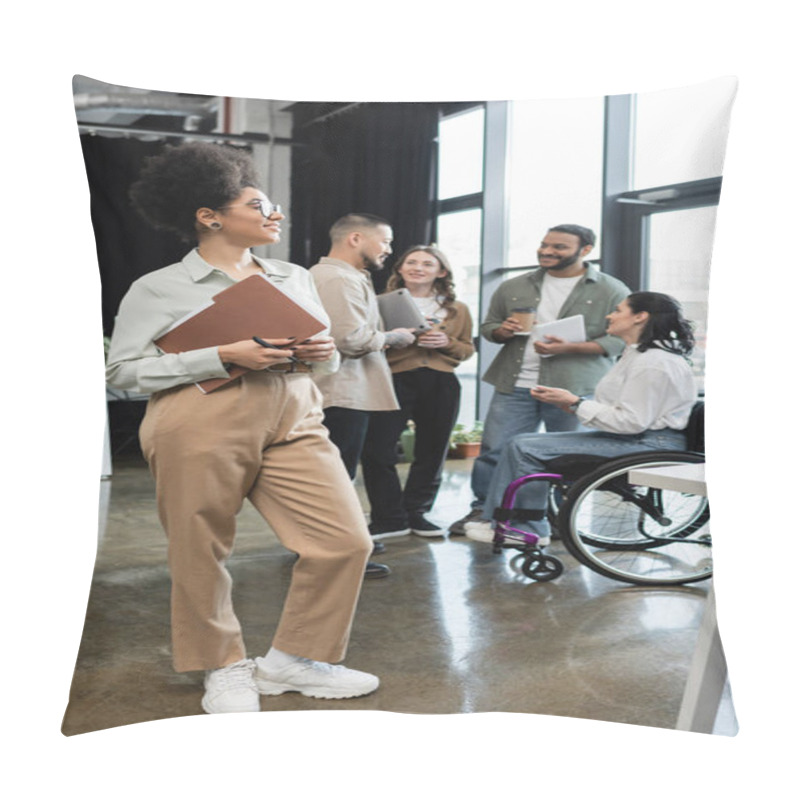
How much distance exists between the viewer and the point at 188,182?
265 centimetres

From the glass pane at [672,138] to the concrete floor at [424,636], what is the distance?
3.41 feet

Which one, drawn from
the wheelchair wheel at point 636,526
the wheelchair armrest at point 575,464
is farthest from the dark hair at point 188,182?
the wheelchair wheel at point 636,526

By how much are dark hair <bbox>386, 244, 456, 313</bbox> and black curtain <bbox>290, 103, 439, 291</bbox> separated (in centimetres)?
4

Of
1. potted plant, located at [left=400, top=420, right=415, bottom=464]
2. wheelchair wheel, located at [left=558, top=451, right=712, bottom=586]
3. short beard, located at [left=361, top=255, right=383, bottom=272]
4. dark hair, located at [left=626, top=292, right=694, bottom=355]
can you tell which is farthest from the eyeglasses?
wheelchair wheel, located at [left=558, top=451, right=712, bottom=586]

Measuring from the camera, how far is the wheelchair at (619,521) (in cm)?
279

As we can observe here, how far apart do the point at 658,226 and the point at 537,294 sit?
0.34 metres

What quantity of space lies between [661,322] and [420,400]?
0.64 meters

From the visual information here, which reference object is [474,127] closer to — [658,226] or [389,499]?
[658,226]

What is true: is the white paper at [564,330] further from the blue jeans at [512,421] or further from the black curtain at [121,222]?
the black curtain at [121,222]

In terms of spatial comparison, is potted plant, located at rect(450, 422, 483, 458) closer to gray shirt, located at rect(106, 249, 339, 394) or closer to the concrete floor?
the concrete floor

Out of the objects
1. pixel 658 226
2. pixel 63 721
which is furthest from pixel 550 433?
pixel 63 721

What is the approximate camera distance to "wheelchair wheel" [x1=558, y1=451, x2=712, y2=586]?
2.80m

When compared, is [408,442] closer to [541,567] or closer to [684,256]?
[541,567]

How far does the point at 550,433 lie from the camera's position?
277 centimetres
